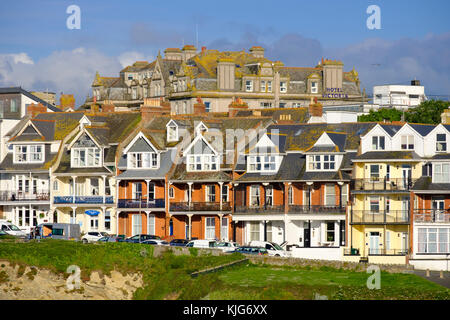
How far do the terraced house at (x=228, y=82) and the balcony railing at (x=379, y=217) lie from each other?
47777 mm

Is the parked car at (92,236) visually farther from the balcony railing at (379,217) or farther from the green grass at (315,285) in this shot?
the balcony railing at (379,217)

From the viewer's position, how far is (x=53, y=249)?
9656 cm

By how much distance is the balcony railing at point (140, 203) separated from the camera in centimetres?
10575

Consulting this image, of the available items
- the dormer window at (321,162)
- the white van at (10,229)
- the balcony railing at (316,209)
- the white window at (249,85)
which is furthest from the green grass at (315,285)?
the white window at (249,85)

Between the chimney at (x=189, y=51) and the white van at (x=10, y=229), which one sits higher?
the chimney at (x=189, y=51)

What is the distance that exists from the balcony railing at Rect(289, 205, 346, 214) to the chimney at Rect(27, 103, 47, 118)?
32545 mm

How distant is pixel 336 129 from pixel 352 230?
428 inches

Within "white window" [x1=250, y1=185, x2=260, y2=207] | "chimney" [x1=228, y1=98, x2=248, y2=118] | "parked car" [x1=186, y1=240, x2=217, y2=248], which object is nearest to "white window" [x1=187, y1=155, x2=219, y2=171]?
"white window" [x1=250, y1=185, x2=260, y2=207]

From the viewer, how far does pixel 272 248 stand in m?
95.6

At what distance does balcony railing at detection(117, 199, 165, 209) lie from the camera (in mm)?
105750

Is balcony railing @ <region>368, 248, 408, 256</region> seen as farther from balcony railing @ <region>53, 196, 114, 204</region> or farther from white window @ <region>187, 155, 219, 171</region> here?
balcony railing @ <region>53, 196, 114, 204</region>
